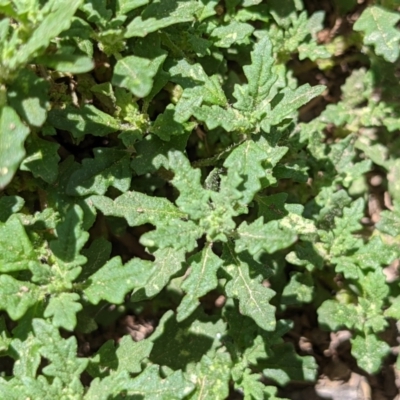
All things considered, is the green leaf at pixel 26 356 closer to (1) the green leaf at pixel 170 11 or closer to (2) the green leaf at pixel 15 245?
(2) the green leaf at pixel 15 245

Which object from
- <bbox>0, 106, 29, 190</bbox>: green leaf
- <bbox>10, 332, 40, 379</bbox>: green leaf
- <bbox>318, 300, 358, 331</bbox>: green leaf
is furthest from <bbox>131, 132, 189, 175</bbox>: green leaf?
<bbox>318, 300, 358, 331</bbox>: green leaf

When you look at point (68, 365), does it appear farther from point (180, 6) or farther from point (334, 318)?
point (180, 6)

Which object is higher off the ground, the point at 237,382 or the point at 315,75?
the point at 315,75

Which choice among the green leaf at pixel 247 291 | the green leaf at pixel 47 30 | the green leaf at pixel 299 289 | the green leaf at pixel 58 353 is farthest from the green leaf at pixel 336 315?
the green leaf at pixel 47 30

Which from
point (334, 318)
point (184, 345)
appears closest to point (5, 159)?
point (184, 345)

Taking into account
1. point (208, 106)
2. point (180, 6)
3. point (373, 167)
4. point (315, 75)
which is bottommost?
point (373, 167)

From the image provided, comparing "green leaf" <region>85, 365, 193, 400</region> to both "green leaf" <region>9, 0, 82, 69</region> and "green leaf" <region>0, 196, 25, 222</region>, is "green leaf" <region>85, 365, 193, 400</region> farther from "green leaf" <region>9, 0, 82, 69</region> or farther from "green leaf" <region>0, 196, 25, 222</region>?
"green leaf" <region>9, 0, 82, 69</region>
